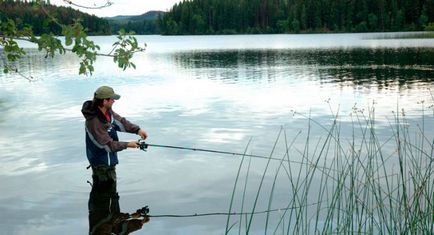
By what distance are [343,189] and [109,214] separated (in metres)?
4.77

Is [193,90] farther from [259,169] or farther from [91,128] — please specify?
[91,128]

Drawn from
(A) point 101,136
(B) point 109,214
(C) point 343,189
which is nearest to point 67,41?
(A) point 101,136

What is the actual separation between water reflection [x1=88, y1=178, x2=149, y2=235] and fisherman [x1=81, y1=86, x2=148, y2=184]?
1.90ft

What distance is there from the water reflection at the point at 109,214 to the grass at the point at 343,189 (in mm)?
1751

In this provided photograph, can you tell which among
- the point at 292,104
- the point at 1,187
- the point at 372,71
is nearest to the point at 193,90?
the point at 292,104

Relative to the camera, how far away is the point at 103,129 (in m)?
10.1

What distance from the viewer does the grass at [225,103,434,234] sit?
6824mm

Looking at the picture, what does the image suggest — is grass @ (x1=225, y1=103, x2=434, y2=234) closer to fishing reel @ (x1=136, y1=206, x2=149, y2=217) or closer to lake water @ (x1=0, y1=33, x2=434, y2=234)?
lake water @ (x1=0, y1=33, x2=434, y2=234)

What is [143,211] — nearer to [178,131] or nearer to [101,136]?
[101,136]

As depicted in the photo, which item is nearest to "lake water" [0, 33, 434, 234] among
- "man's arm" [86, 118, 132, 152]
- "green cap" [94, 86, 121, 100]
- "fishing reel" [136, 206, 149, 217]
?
"fishing reel" [136, 206, 149, 217]

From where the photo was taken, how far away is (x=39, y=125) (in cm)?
2131

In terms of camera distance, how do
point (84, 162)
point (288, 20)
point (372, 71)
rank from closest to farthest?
point (84, 162) → point (372, 71) → point (288, 20)

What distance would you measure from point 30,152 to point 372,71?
31239 mm

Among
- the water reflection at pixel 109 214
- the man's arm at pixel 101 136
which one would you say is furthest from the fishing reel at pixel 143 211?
the man's arm at pixel 101 136
